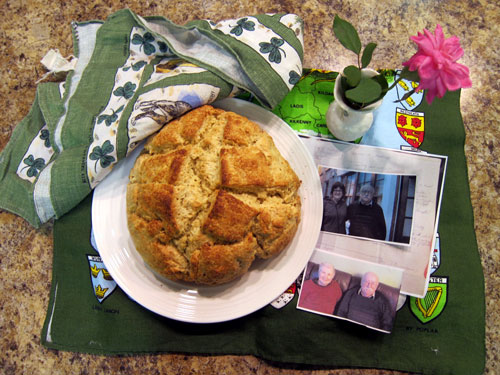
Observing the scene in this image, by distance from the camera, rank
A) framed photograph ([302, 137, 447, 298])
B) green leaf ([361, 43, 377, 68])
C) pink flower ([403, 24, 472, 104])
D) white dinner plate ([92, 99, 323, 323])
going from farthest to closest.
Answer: framed photograph ([302, 137, 447, 298])
white dinner plate ([92, 99, 323, 323])
green leaf ([361, 43, 377, 68])
pink flower ([403, 24, 472, 104])

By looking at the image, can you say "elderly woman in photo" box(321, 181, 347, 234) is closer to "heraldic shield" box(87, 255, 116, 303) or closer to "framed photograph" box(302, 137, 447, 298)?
"framed photograph" box(302, 137, 447, 298)

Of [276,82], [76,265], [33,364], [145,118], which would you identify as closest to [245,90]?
[276,82]

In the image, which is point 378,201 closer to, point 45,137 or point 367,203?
point 367,203

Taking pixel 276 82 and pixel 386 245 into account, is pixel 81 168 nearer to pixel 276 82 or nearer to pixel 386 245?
pixel 276 82

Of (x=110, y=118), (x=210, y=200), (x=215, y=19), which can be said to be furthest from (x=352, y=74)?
(x=110, y=118)

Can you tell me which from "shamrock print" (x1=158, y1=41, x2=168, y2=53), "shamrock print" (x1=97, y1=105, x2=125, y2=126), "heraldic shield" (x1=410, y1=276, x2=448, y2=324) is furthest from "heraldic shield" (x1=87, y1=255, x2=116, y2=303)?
"heraldic shield" (x1=410, y1=276, x2=448, y2=324)

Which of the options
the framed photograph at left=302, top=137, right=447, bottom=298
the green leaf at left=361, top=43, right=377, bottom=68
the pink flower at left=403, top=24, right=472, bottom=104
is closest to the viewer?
the pink flower at left=403, top=24, right=472, bottom=104
